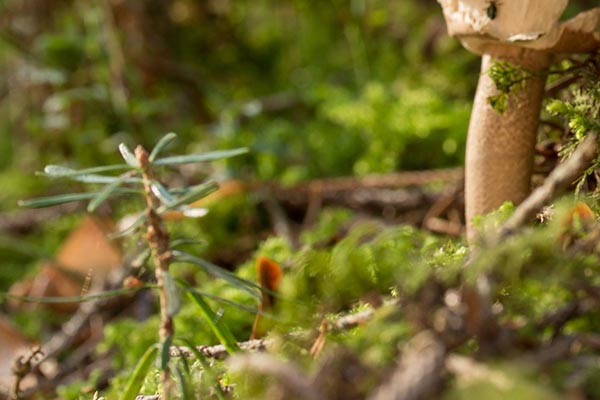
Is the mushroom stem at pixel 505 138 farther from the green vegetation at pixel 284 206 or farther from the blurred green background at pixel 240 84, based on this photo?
the blurred green background at pixel 240 84

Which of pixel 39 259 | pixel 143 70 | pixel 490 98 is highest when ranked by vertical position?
pixel 490 98

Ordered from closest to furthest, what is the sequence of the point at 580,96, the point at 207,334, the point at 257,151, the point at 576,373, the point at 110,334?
1. the point at 576,373
2. the point at 580,96
3. the point at 207,334
4. the point at 110,334
5. the point at 257,151

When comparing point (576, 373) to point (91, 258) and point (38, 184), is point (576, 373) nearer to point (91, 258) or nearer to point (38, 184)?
point (91, 258)

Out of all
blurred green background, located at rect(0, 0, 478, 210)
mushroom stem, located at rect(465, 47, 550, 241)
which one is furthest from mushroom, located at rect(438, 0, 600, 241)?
blurred green background, located at rect(0, 0, 478, 210)

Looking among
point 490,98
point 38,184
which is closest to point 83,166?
point 38,184

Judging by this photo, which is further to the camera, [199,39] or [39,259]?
[199,39]

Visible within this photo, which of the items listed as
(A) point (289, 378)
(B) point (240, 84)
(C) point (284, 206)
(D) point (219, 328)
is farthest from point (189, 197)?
(B) point (240, 84)

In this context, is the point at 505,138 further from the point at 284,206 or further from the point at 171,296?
the point at 284,206
